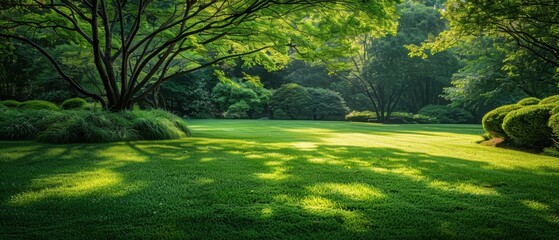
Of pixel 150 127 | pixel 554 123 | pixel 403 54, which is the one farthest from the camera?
pixel 403 54

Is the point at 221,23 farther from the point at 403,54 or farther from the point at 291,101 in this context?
the point at 403,54

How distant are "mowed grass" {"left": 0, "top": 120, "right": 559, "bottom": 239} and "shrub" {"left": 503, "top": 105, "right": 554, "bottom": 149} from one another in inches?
105

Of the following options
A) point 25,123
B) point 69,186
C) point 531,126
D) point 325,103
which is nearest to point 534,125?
point 531,126

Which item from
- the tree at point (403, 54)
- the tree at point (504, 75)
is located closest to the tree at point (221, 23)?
the tree at point (504, 75)

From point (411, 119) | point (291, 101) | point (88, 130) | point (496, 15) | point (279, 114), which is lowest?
point (411, 119)

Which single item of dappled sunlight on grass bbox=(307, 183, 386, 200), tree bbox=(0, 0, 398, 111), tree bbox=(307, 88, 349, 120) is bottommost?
dappled sunlight on grass bbox=(307, 183, 386, 200)

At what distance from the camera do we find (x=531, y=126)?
26.9ft

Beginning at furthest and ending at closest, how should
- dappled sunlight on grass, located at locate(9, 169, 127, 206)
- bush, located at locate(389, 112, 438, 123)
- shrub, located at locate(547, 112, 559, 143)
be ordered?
1. bush, located at locate(389, 112, 438, 123)
2. shrub, located at locate(547, 112, 559, 143)
3. dappled sunlight on grass, located at locate(9, 169, 127, 206)

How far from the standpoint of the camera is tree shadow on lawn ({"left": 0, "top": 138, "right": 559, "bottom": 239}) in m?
2.69

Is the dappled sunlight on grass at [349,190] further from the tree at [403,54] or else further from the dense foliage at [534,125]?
the tree at [403,54]

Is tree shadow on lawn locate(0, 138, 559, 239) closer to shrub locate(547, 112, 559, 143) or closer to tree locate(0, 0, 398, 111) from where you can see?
shrub locate(547, 112, 559, 143)

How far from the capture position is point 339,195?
3.61m

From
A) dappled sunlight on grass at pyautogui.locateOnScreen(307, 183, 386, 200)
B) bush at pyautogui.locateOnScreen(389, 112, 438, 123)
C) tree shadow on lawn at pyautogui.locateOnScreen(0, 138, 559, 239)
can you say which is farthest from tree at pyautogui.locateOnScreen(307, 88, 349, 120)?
dappled sunlight on grass at pyautogui.locateOnScreen(307, 183, 386, 200)

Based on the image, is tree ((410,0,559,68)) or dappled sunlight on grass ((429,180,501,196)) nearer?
dappled sunlight on grass ((429,180,501,196))
